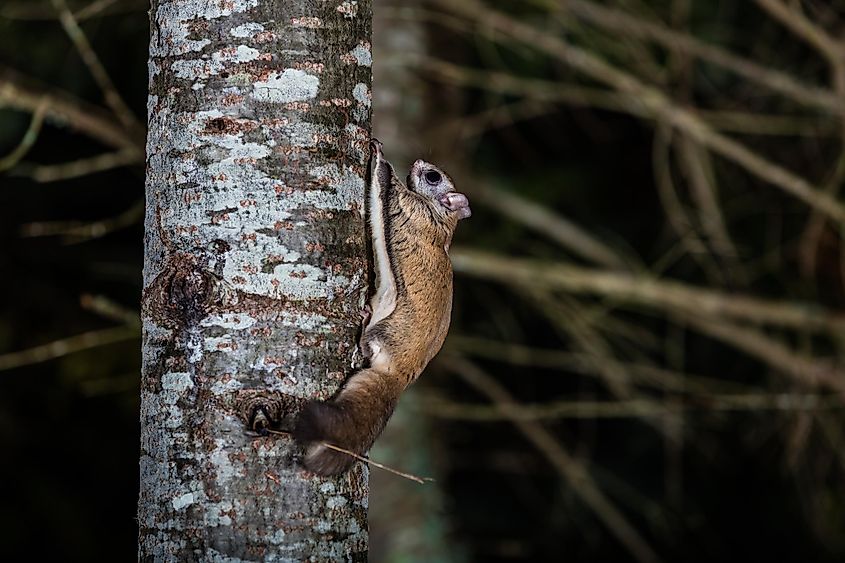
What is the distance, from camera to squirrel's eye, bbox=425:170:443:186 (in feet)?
8.59

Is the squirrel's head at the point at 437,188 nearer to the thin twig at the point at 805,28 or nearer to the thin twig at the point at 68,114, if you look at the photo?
the thin twig at the point at 68,114

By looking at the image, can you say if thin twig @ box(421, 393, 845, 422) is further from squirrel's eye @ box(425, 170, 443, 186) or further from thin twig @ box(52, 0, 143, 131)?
thin twig @ box(52, 0, 143, 131)

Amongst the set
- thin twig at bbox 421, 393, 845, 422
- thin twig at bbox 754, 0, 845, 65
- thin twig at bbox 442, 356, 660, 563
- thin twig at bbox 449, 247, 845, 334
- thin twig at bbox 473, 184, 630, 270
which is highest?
thin twig at bbox 754, 0, 845, 65

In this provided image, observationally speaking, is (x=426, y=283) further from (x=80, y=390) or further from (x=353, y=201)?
(x=80, y=390)

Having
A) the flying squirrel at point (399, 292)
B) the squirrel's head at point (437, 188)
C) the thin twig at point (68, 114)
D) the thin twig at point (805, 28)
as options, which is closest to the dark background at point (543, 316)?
the thin twig at point (805, 28)

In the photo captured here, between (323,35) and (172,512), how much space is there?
0.66 m

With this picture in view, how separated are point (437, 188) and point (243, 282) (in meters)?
1.13

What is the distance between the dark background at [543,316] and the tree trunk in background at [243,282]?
2481 millimetres

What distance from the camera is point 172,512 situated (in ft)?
4.91

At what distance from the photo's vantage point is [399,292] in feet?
7.16

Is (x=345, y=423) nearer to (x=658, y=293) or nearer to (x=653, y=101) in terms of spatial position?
(x=653, y=101)

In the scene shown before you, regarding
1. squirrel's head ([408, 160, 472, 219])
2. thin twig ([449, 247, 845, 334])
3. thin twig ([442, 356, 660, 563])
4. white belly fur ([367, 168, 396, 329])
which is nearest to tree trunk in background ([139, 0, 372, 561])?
white belly fur ([367, 168, 396, 329])

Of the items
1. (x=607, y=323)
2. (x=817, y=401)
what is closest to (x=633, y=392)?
(x=607, y=323)

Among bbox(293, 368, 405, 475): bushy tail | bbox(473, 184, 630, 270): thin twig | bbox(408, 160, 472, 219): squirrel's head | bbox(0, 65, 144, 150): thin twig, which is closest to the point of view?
bbox(293, 368, 405, 475): bushy tail
